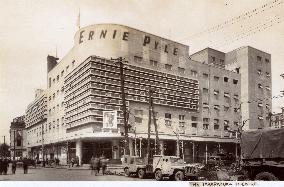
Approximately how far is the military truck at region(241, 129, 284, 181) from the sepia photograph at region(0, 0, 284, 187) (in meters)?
0.04

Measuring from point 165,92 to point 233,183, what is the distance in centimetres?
1266

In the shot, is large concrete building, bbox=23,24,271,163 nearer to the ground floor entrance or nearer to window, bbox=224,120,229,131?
the ground floor entrance

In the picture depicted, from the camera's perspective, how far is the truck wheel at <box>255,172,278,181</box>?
615 inches

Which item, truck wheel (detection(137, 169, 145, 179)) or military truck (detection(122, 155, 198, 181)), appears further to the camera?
truck wheel (detection(137, 169, 145, 179))

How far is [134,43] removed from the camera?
30641mm

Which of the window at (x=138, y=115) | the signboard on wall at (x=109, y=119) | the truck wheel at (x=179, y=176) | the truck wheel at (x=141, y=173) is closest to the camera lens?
the truck wheel at (x=179, y=176)

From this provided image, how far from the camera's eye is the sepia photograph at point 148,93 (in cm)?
1853

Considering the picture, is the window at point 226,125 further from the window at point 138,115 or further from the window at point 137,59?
the window at point 137,59

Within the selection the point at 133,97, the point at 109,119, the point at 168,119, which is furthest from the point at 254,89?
the point at 109,119

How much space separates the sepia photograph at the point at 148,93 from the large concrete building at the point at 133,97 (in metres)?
0.11

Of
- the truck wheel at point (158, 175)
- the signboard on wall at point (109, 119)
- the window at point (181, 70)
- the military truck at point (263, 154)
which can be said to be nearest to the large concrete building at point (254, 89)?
the window at point (181, 70)

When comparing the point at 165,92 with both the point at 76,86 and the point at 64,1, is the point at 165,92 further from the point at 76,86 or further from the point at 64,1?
the point at 64,1

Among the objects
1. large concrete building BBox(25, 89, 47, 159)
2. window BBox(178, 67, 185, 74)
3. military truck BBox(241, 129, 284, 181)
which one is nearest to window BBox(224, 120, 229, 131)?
window BBox(178, 67, 185, 74)

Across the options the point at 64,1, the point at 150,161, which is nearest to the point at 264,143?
the point at 150,161
